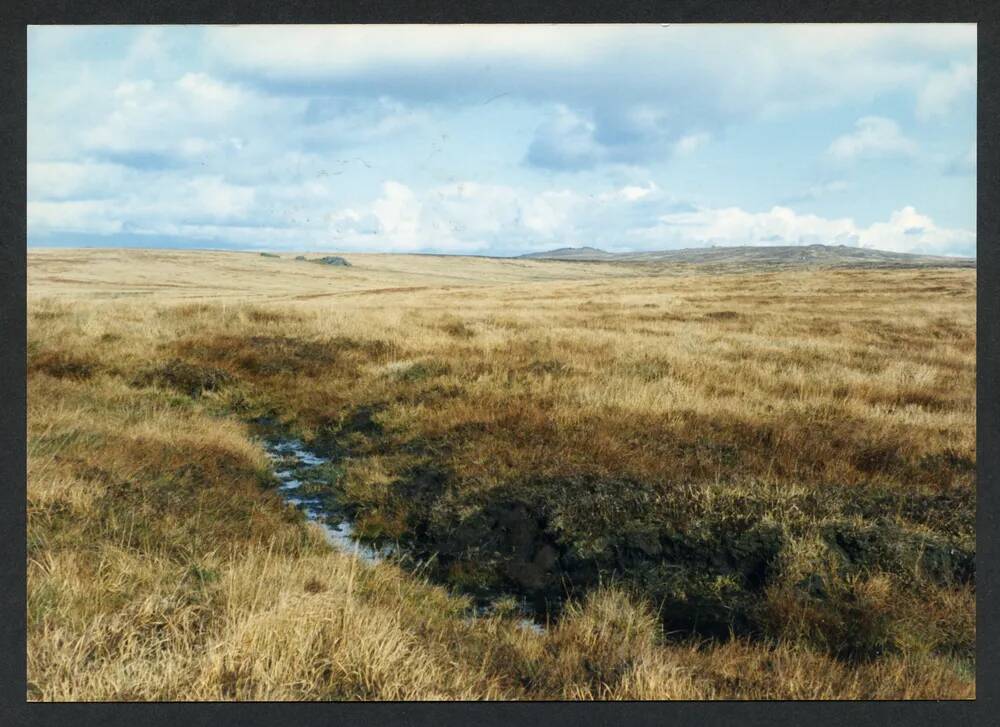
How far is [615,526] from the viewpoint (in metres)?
6.61

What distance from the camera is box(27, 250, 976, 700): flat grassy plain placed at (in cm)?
486

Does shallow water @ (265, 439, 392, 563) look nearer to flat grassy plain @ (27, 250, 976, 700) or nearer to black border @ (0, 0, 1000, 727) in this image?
flat grassy plain @ (27, 250, 976, 700)

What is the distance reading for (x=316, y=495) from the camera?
810 cm

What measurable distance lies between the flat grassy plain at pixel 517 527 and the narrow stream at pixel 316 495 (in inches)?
5.6

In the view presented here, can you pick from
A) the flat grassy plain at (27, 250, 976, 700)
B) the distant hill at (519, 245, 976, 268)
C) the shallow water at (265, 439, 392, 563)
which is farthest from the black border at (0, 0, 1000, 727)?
the distant hill at (519, 245, 976, 268)

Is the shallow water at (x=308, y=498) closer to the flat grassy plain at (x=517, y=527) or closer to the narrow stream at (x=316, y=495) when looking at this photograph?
the narrow stream at (x=316, y=495)

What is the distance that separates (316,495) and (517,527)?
256cm

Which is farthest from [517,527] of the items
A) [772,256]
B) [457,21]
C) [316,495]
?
[772,256]

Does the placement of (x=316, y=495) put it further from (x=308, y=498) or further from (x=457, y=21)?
(x=457, y=21)

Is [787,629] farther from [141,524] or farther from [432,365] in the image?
[432,365]

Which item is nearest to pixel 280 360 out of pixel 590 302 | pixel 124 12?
pixel 124 12

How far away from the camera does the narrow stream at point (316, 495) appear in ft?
22.2

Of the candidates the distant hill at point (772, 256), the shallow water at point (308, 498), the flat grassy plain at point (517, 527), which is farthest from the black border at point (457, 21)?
the distant hill at point (772, 256)

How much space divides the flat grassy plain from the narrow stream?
0.14 m
